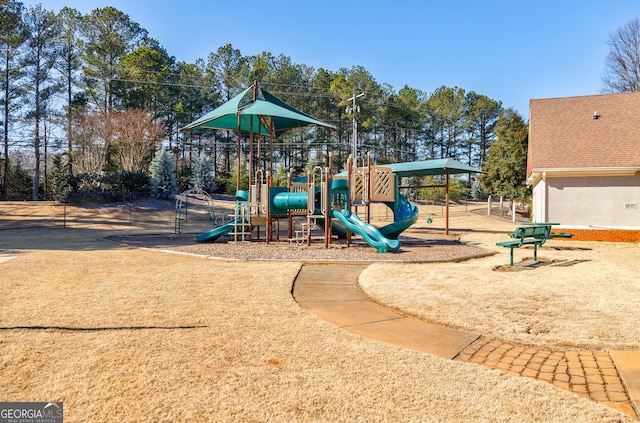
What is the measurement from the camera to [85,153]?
35.1 metres

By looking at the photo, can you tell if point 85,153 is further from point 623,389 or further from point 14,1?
point 623,389

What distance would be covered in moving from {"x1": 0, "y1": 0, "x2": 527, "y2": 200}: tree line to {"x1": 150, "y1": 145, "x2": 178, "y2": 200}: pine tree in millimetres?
1375

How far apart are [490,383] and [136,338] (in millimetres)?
3278

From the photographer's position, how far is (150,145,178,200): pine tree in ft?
109

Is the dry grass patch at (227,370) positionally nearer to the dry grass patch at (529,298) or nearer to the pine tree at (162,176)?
the dry grass patch at (529,298)

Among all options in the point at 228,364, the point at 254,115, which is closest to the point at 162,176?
the point at 254,115

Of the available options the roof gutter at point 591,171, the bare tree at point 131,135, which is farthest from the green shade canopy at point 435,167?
the bare tree at point 131,135

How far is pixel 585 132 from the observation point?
61.3 ft

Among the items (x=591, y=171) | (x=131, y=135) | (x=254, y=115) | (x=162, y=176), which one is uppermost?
(x=131, y=135)

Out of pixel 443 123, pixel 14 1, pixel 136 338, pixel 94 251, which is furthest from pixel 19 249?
pixel 443 123

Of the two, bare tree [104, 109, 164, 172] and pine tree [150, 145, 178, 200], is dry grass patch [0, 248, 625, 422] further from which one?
bare tree [104, 109, 164, 172]

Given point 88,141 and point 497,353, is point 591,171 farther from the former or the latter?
point 88,141

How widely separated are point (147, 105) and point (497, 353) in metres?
44.7

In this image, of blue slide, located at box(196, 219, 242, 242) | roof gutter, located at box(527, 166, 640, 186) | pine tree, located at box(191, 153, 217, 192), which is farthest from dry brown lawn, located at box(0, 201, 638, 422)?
pine tree, located at box(191, 153, 217, 192)
